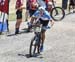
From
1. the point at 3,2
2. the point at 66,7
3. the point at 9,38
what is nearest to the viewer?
the point at 9,38

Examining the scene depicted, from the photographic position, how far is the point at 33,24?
13031mm

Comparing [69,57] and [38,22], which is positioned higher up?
[38,22]

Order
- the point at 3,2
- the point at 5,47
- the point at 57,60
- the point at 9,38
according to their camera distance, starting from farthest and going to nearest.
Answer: the point at 3,2
the point at 9,38
the point at 5,47
the point at 57,60

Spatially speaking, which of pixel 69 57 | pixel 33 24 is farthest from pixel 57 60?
pixel 33 24

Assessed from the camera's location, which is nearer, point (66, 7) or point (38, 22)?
point (38, 22)

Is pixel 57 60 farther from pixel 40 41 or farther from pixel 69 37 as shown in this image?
pixel 69 37

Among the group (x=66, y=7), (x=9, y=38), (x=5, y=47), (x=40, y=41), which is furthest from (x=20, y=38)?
(x=66, y=7)

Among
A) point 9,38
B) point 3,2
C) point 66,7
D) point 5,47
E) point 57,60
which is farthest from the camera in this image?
point 66,7

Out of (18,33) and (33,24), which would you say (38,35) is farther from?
(18,33)

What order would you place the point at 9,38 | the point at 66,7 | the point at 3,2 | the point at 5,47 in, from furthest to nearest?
1. the point at 66,7
2. the point at 3,2
3. the point at 9,38
4. the point at 5,47

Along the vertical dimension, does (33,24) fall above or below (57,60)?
above

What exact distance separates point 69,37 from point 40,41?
407 centimetres

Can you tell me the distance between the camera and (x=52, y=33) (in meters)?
18.1

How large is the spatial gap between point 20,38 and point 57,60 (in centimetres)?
419
